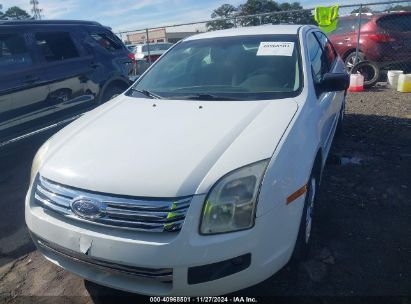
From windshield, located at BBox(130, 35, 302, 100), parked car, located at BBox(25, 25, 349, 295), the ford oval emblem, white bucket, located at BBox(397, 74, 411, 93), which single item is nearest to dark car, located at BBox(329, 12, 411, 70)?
white bucket, located at BBox(397, 74, 411, 93)

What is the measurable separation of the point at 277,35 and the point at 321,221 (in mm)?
1771

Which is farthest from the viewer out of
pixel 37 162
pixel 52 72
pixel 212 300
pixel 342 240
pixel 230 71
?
pixel 52 72

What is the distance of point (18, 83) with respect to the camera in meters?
4.71

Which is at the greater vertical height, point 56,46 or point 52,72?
point 56,46

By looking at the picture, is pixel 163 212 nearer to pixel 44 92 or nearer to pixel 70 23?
pixel 44 92

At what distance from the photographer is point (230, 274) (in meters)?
1.97

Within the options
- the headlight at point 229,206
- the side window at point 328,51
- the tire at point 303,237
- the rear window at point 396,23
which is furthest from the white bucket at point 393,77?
the headlight at point 229,206

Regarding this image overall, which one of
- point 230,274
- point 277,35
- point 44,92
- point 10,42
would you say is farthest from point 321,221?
point 10,42

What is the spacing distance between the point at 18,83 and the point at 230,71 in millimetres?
Answer: 2999

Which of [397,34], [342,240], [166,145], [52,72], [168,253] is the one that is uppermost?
[52,72]

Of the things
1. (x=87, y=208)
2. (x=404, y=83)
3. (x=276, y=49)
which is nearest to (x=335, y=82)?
(x=276, y=49)

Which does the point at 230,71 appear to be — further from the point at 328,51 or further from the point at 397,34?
the point at 397,34

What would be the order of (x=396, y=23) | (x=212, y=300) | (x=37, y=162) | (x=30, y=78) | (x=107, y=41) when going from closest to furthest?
(x=212, y=300), (x=37, y=162), (x=30, y=78), (x=107, y=41), (x=396, y=23)

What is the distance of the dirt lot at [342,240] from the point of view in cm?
250
